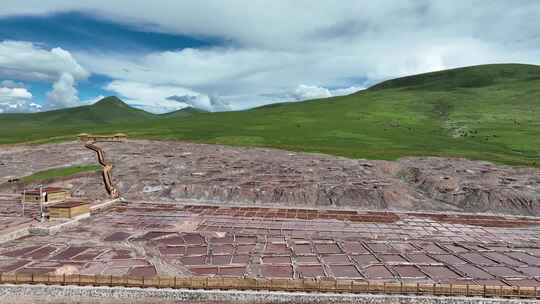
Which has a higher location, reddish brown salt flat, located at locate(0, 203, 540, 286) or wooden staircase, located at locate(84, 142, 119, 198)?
wooden staircase, located at locate(84, 142, 119, 198)

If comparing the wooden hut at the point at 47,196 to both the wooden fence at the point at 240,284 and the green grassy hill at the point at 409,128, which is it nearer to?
the wooden fence at the point at 240,284

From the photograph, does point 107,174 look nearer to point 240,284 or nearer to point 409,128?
point 240,284

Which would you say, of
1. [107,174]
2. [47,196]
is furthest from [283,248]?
[107,174]

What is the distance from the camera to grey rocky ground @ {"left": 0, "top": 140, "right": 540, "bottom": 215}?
3647cm

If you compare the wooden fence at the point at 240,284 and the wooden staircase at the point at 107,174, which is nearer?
the wooden fence at the point at 240,284

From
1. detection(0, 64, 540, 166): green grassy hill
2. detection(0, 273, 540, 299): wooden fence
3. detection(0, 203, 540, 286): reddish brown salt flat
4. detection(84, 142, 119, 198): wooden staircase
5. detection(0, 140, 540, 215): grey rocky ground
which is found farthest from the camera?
detection(0, 64, 540, 166): green grassy hill

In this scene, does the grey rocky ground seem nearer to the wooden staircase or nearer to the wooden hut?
the wooden staircase

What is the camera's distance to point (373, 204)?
36.2 meters

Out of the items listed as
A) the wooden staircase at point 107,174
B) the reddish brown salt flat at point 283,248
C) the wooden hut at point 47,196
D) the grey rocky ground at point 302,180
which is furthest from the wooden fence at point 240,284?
the wooden staircase at point 107,174

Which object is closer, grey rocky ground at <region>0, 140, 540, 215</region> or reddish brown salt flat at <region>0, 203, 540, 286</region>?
reddish brown salt flat at <region>0, 203, 540, 286</region>

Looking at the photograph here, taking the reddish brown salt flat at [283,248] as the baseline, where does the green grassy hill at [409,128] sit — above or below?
above

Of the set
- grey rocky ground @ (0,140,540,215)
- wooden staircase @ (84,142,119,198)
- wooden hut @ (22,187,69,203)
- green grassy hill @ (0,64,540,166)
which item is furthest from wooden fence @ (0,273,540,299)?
green grassy hill @ (0,64,540,166)

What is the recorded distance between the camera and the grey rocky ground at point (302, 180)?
3647 centimetres

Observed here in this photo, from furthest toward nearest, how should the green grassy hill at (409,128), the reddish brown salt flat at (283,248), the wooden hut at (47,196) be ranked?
the green grassy hill at (409,128), the wooden hut at (47,196), the reddish brown salt flat at (283,248)
